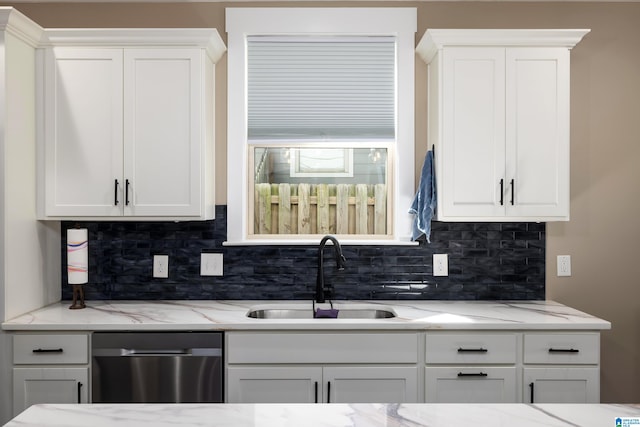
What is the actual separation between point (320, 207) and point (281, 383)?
111cm

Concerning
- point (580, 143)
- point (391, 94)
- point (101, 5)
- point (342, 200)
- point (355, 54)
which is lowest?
point (342, 200)

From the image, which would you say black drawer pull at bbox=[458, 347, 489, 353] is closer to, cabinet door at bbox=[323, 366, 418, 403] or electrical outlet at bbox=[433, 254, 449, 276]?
cabinet door at bbox=[323, 366, 418, 403]

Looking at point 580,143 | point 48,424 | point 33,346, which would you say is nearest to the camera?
point 48,424

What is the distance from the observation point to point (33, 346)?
264 centimetres

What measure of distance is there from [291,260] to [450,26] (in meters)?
1.58

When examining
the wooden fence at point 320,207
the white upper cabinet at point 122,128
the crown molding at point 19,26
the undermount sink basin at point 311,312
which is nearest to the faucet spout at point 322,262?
the undermount sink basin at point 311,312

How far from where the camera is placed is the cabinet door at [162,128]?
2.92 meters

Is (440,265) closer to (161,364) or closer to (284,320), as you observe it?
(284,320)

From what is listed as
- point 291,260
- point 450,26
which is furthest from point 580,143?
point 291,260

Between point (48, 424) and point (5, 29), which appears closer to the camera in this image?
point (48, 424)

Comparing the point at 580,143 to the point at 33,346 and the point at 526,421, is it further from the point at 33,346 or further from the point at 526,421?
the point at 33,346

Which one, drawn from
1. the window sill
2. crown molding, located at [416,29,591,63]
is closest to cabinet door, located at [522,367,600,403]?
the window sill

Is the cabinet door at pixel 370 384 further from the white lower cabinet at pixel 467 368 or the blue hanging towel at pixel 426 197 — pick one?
the blue hanging towel at pixel 426 197

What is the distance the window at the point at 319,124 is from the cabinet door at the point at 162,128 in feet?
1.16
